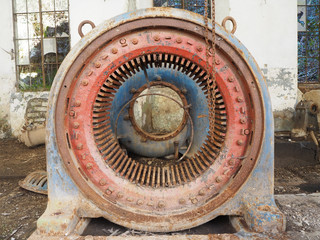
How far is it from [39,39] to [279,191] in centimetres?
539

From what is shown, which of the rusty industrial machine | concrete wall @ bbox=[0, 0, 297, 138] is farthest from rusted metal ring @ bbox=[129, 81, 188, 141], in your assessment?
concrete wall @ bbox=[0, 0, 297, 138]

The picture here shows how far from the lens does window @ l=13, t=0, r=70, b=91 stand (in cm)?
561

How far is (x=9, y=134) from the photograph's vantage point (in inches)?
216

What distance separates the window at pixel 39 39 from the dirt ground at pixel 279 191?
1.62m

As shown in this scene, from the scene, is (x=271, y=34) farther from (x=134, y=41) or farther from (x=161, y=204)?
(x=161, y=204)

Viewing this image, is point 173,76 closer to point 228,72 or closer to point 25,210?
point 228,72

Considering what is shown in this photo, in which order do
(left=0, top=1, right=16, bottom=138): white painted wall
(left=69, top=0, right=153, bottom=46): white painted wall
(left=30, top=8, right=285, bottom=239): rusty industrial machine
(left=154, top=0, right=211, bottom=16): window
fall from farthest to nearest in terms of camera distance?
(left=0, top=1, right=16, bottom=138): white painted wall, (left=154, top=0, right=211, bottom=16): window, (left=69, top=0, right=153, bottom=46): white painted wall, (left=30, top=8, right=285, bottom=239): rusty industrial machine

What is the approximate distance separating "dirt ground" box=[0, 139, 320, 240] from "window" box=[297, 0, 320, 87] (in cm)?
279

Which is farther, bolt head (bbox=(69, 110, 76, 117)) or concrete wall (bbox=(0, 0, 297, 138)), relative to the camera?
concrete wall (bbox=(0, 0, 297, 138))

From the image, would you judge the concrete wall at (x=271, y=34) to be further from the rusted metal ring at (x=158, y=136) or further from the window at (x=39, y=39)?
the rusted metal ring at (x=158, y=136)

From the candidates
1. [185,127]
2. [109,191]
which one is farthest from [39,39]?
[109,191]

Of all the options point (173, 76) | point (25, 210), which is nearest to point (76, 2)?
point (173, 76)

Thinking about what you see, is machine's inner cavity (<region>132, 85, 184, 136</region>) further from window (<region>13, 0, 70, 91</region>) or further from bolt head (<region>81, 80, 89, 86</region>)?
window (<region>13, 0, 70, 91</region>)

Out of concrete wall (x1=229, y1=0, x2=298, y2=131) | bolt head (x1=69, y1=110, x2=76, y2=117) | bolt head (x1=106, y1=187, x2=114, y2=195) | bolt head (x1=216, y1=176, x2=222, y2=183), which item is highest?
concrete wall (x1=229, y1=0, x2=298, y2=131)
